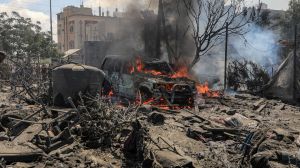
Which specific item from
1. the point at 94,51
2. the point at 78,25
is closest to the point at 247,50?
the point at 94,51

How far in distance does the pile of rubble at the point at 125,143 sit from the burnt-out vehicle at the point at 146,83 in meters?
3.52

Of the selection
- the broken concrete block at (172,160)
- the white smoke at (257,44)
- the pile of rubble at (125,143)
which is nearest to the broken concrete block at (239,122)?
the pile of rubble at (125,143)

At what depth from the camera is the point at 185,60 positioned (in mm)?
24594

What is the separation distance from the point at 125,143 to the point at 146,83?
652cm

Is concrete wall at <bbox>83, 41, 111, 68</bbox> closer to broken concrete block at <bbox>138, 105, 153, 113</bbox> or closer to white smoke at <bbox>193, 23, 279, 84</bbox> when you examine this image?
white smoke at <bbox>193, 23, 279, 84</bbox>

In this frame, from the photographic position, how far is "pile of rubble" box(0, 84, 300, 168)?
6.71m

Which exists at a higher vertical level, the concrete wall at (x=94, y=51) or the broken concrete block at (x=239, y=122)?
the concrete wall at (x=94, y=51)

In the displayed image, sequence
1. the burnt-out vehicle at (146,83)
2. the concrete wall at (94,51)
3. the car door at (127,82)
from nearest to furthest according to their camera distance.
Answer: the burnt-out vehicle at (146,83) < the car door at (127,82) < the concrete wall at (94,51)

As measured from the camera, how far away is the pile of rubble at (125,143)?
671 cm

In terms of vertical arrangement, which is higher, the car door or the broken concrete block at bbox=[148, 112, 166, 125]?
the car door

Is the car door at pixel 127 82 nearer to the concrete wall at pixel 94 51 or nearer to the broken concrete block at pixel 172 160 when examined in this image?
the broken concrete block at pixel 172 160

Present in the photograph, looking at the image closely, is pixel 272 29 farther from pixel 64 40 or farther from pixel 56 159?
pixel 64 40

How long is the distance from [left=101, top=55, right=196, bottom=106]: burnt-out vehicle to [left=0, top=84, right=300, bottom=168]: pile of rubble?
352cm

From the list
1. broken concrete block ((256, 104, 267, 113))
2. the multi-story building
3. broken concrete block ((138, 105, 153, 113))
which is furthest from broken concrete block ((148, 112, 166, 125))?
the multi-story building
